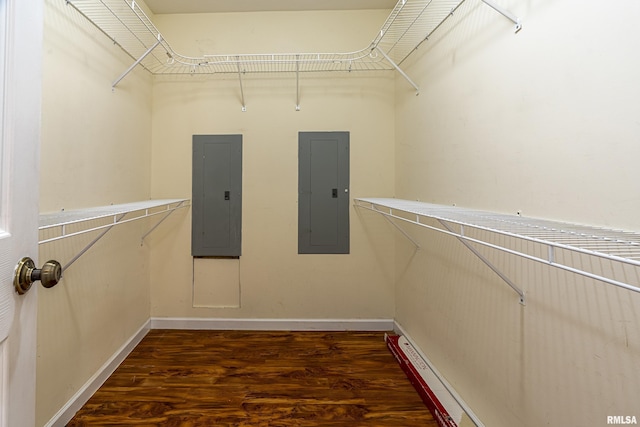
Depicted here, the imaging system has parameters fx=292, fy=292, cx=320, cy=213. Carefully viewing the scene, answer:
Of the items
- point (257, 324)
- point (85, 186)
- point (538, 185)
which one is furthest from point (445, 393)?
point (85, 186)

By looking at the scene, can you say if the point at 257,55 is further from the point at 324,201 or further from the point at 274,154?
the point at 324,201

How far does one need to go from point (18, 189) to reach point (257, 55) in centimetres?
181

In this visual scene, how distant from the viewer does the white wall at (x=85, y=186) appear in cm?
129

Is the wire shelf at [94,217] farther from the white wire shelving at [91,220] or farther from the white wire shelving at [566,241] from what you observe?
the white wire shelving at [566,241]

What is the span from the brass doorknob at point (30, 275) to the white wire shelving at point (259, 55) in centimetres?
144

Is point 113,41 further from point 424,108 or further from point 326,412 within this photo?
point 326,412

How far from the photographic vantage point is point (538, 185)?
3.29 ft

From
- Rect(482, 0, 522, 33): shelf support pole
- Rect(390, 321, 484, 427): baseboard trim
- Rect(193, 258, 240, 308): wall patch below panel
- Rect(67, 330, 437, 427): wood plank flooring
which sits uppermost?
Rect(482, 0, 522, 33): shelf support pole

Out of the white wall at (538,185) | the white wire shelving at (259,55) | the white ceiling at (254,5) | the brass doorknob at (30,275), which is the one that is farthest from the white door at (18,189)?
the white ceiling at (254,5)

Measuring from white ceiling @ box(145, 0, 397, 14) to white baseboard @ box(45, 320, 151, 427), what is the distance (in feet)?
7.84

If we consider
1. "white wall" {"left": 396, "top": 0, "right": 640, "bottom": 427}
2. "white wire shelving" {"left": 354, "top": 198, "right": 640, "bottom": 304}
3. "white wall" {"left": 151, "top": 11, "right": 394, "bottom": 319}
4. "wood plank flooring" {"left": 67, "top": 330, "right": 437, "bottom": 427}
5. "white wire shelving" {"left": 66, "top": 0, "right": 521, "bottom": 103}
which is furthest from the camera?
"white wall" {"left": 151, "top": 11, "right": 394, "bottom": 319}

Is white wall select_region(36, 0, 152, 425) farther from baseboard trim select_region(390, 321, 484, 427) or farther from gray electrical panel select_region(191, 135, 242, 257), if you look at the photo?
baseboard trim select_region(390, 321, 484, 427)

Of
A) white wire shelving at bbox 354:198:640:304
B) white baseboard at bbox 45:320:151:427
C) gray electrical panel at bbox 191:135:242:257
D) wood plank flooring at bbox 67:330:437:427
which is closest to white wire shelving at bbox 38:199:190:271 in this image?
gray electrical panel at bbox 191:135:242:257

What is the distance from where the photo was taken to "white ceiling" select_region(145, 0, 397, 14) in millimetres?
2139
